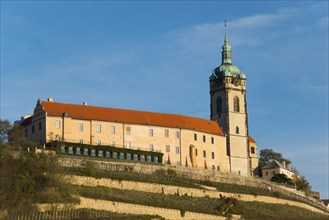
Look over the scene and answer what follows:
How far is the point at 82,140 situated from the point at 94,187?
15.4m

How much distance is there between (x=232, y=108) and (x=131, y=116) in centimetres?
1761

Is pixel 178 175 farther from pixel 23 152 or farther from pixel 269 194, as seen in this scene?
pixel 23 152

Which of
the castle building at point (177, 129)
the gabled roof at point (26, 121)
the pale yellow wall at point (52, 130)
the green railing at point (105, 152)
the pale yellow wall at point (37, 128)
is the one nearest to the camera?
the green railing at point (105, 152)

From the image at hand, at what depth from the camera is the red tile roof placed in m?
103

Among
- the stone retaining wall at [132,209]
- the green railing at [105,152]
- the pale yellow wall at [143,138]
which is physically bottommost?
the stone retaining wall at [132,209]

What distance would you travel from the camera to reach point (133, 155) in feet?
339

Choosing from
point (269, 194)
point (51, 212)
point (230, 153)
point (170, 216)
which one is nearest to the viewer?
point (51, 212)

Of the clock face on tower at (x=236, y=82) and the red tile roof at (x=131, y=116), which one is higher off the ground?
the clock face on tower at (x=236, y=82)

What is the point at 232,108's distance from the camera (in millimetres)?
120312

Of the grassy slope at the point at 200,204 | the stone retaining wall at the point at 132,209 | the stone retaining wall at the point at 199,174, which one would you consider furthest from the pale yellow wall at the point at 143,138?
the stone retaining wall at the point at 132,209

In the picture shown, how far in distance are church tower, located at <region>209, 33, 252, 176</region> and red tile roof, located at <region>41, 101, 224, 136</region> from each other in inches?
99.7

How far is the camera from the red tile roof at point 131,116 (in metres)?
103

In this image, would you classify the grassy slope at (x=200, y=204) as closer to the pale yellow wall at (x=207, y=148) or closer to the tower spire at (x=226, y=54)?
the pale yellow wall at (x=207, y=148)

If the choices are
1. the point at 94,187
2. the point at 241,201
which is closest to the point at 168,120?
the point at 241,201
